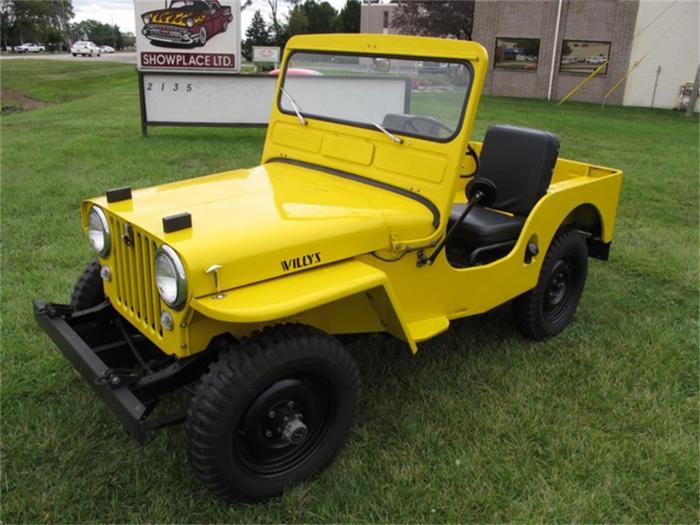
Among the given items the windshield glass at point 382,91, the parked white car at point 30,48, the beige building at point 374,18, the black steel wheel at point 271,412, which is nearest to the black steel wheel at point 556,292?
the windshield glass at point 382,91

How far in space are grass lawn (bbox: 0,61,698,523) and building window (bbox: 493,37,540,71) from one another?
1750 centimetres

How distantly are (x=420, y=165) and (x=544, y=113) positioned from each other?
14.3 m

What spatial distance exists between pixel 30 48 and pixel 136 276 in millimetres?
61000

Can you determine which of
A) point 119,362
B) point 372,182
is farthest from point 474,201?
point 119,362

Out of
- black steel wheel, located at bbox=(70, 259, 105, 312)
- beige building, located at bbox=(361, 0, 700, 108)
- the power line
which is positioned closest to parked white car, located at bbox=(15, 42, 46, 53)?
beige building, located at bbox=(361, 0, 700, 108)

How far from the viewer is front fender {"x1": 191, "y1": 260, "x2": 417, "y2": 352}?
210cm

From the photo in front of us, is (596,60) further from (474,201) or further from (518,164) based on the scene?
(474,201)

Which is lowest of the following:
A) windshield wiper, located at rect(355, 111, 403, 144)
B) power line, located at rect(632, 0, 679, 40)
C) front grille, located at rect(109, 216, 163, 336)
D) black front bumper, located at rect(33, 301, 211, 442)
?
black front bumper, located at rect(33, 301, 211, 442)

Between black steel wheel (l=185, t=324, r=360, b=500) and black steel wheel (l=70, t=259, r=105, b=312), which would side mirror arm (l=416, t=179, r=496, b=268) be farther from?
black steel wheel (l=70, t=259, r=105, b=312)

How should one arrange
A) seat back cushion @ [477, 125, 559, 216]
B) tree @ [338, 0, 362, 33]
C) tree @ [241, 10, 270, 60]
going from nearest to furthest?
1. seat back cushion @ [477, 125, 559, 216]
2. tree @ [338, 0, 362, 33]
3. tree @ [241, 10, 270, 60]

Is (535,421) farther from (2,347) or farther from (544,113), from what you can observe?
(544,113)

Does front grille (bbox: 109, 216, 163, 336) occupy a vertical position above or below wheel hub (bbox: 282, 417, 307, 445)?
above

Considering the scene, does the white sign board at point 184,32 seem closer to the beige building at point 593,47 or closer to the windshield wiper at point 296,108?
Result: the windshield wiper at point 296,108

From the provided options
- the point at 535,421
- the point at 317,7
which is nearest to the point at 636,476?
the point at 535,421
